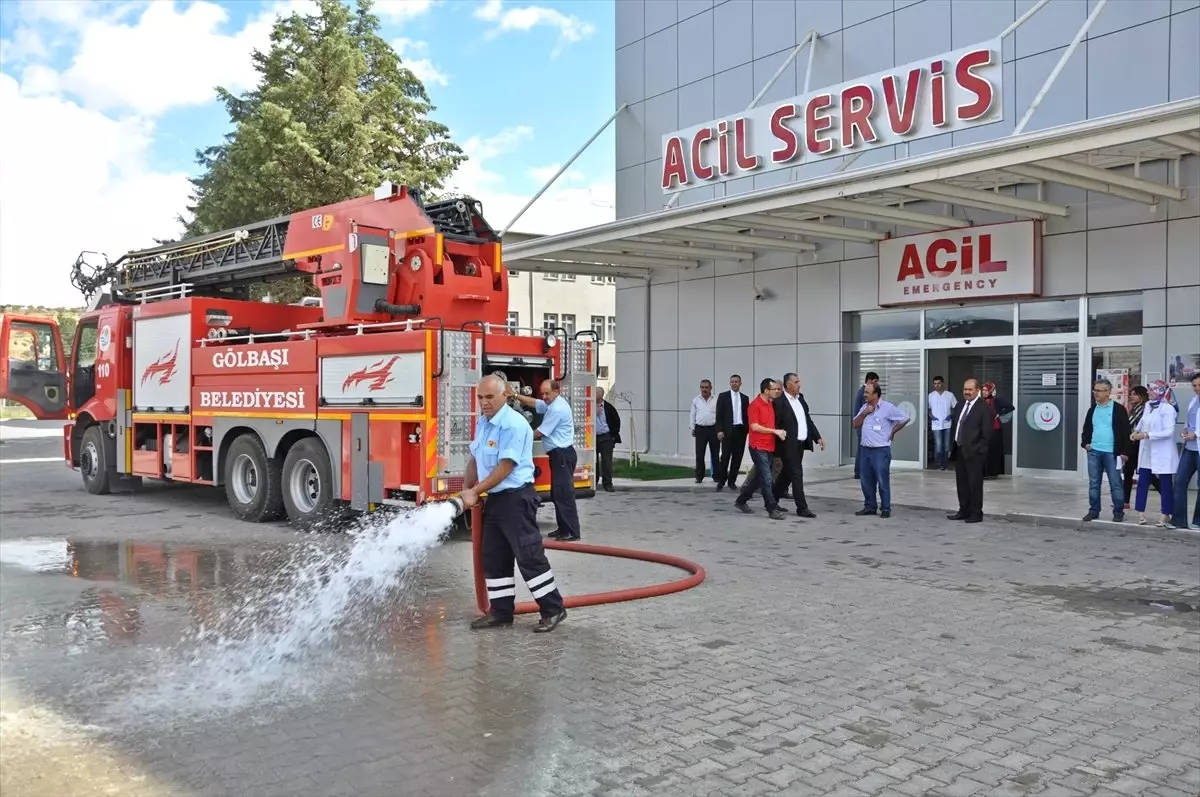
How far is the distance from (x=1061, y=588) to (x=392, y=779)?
600cm

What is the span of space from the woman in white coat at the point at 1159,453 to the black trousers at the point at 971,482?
1658mm

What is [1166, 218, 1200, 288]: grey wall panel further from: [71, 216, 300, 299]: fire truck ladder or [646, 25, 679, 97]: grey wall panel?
[71, 216, 300, 299]: fire truck ladder

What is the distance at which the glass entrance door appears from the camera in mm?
15188

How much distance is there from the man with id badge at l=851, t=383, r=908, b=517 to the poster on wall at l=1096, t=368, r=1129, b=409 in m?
4.42

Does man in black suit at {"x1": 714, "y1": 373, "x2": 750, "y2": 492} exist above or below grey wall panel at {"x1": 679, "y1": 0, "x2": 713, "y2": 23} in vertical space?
below

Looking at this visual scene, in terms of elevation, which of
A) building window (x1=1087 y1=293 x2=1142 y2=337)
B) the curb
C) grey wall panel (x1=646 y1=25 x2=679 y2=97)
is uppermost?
grey wall panel (x1=646 y1=25 x2=679 y2=97)

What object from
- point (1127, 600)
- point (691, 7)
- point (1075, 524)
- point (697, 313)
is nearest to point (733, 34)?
point (691, 7)

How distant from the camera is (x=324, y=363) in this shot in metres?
10.9

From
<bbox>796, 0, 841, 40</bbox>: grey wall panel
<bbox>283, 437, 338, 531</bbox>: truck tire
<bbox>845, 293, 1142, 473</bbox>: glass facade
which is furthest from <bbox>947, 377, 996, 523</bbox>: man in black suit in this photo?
<bbox>796, 0, 841, 40</bbox>: grey wall panel

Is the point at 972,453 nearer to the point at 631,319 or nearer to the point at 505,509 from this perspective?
the point at 505,509

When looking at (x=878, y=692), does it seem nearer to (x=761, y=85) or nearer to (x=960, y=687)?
(x=960, y=687)

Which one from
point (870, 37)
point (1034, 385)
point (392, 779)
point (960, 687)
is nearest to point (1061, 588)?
point (960, 687)

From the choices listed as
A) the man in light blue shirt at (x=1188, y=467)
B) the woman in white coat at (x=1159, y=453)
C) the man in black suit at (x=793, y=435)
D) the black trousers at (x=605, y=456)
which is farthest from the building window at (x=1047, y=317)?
the black trousers at (x=605, y=456)

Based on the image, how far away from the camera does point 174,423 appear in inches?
526
